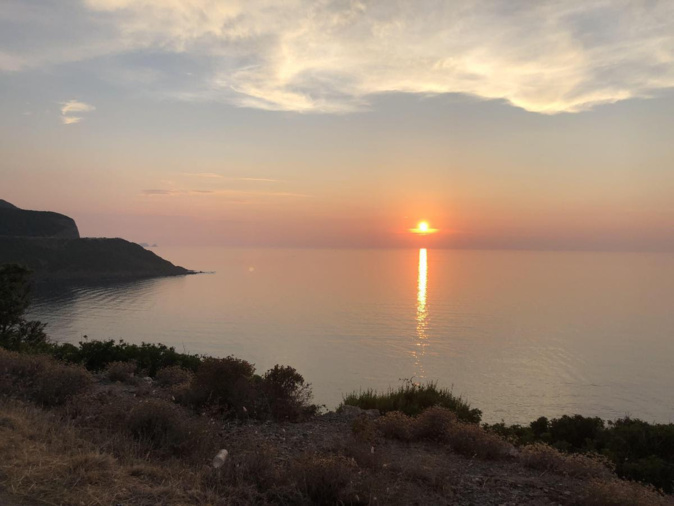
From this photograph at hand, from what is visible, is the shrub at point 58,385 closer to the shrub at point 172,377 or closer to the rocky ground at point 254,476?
the rocky ground at point 254,476

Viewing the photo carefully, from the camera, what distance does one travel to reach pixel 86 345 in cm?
1686

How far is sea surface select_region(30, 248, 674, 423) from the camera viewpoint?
1512 inches

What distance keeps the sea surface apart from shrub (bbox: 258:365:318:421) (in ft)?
42.4

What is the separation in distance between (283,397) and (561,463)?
223 inches

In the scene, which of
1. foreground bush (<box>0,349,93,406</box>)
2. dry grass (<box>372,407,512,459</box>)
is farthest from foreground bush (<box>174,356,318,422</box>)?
dry grass (<box>372,407,512,459</box>)

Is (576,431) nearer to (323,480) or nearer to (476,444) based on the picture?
(476,444)

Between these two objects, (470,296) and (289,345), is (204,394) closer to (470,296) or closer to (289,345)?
(289,345)

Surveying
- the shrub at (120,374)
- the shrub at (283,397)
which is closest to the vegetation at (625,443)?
the shrub at (283,397)

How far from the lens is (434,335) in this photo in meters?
61.7

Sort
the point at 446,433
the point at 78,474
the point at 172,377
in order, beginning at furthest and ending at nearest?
the point at 172,377, the point at 446,433, the point at 78,474

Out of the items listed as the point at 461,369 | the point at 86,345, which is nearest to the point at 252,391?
the point at 86,345

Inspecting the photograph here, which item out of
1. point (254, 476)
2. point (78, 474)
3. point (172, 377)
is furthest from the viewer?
point (172, 377)

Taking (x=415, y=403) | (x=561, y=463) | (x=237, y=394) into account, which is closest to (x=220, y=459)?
(x=237, y=394)

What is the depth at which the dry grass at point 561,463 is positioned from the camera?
7168 mm
